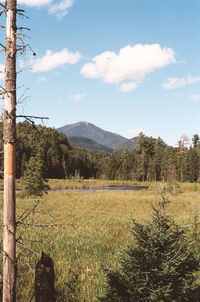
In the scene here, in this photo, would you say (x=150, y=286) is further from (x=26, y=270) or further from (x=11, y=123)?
(x=26, y=270)

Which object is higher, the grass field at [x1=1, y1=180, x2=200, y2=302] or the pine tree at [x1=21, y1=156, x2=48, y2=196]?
the pine tree at [x1=21, y1=156, x2=48, y2=196]

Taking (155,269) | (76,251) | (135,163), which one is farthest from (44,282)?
(135,163)

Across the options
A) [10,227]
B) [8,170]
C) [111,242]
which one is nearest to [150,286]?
[10,227]

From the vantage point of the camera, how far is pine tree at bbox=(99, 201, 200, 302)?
6.92 meters

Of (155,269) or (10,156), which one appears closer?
(10,156)

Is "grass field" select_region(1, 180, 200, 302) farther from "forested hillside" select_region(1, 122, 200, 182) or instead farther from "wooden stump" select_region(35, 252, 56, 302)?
"forested hillside" select_region(1, 122, 200, 182)

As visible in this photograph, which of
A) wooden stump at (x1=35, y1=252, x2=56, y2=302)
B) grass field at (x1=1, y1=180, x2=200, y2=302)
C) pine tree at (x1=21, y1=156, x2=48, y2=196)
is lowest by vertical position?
grass field at (x1=1, y1=180, x2=200, y2=302)

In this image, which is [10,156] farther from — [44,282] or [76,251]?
[76,251]

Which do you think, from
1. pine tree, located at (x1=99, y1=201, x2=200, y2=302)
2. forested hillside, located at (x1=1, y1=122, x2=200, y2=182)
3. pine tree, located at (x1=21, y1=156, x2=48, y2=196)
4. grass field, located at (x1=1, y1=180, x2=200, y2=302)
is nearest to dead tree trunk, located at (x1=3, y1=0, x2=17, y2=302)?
grass field, located at (x1=1, y1=180, x2=200, y2=302)

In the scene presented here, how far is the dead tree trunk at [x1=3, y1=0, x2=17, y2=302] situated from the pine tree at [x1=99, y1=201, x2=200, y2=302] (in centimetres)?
216

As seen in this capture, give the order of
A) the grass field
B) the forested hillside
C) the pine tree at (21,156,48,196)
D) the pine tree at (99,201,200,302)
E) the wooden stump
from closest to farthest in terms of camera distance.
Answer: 1. the wooden stump
2. the pine tree at (99,201,200,302)
3. the grass field
4. the pine tree at (21,156,48,196)
5. the forested hillside

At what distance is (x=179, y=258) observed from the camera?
6.96m

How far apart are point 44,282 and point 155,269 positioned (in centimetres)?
189

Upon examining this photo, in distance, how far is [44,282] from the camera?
630cm
